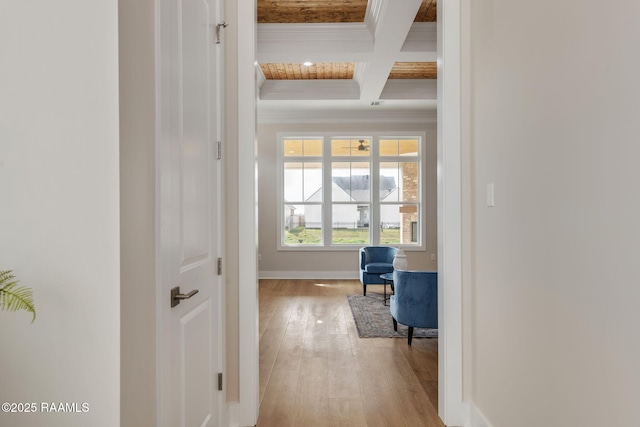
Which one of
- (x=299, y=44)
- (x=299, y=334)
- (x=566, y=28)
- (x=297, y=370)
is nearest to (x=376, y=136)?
(x=299, y=44)

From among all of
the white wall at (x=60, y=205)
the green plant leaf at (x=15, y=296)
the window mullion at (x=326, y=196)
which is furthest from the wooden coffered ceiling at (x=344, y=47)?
the green plant leaf at (x=15, y=296)

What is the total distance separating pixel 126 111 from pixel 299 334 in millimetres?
3212

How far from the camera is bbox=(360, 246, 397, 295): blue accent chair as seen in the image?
5.72 meters

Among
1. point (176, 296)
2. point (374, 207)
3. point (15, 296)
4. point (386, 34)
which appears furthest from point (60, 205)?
point (374, 207)

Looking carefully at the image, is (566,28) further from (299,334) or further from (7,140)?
(299,334)

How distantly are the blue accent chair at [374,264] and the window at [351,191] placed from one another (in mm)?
1123

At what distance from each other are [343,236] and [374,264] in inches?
63.0

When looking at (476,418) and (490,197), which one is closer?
(490,197)

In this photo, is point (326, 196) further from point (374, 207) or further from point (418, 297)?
point (418, 297)

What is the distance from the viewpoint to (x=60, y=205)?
1139mm

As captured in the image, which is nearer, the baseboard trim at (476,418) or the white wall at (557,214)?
the white wall at (557,214)

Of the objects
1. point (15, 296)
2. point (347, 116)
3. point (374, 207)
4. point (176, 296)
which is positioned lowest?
point (176, 296)

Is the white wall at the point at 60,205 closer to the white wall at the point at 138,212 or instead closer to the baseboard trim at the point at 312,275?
the white wall at the point at 138,212

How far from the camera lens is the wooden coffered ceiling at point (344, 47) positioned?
3.80 metres
